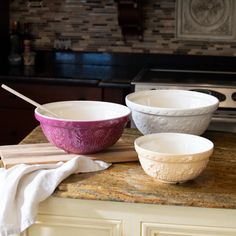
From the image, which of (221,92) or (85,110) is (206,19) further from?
(85,110)

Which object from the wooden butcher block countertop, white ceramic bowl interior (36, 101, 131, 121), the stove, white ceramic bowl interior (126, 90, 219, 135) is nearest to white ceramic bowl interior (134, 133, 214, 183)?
the wooden butcher block countertop

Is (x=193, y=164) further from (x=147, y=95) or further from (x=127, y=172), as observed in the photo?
(x=147, y=95)

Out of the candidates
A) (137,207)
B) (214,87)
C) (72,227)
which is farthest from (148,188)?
(214,87)

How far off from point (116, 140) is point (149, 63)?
7.01 feet

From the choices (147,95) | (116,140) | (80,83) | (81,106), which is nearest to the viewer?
(116,140)

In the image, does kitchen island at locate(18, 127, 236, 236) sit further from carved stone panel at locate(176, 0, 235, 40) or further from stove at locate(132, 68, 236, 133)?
carved stone panel at locate(176, 0, 235, 40)

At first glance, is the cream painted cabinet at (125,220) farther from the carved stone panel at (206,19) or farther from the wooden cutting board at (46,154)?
the carved stone panel at (206,19)

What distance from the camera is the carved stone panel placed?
3.62m

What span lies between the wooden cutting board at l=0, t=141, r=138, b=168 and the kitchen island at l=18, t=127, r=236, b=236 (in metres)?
0.11

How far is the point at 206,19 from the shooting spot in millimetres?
3650

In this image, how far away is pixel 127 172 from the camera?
157cm

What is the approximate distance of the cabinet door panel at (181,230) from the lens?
143 cm

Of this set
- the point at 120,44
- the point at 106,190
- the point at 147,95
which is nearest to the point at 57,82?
the point at 120,44

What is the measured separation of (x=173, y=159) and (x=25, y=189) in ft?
1.33
